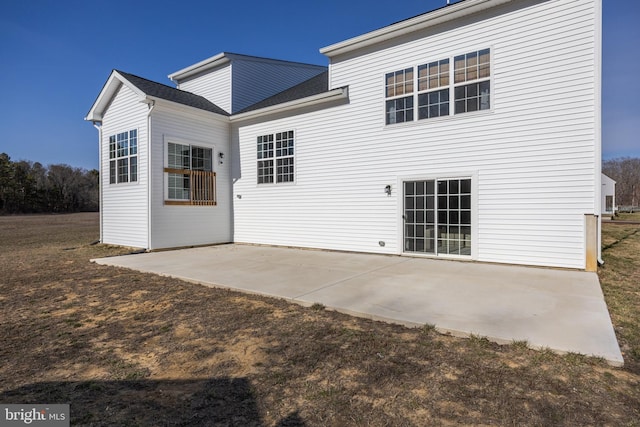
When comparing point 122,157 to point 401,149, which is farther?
point 122,157

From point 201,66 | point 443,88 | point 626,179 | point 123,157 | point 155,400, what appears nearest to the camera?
point 155,400

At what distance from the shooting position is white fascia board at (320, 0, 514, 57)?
23.5 feet

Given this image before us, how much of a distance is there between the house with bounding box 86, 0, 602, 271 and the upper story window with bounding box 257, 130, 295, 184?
5cm

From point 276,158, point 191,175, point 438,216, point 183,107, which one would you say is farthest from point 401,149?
point 183,107

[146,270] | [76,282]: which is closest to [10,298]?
[76,282]

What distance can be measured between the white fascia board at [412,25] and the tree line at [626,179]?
58.1 m

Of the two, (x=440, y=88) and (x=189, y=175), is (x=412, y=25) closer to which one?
(x=440, y=88)

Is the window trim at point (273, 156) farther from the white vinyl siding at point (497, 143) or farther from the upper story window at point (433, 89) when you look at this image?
the upper story window at point (433, 89)

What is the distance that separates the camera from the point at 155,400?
90.2 inches

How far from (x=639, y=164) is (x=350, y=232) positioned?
66.2 metres

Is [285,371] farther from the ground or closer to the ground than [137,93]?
closer to the ground

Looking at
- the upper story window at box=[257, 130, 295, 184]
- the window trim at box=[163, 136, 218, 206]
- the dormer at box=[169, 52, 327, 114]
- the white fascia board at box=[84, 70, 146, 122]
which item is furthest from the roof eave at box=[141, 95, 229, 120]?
the upper story window at box=[257, 130, 295, 184]

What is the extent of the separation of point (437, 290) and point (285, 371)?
307cm

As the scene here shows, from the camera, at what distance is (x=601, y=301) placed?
14.1 ft
